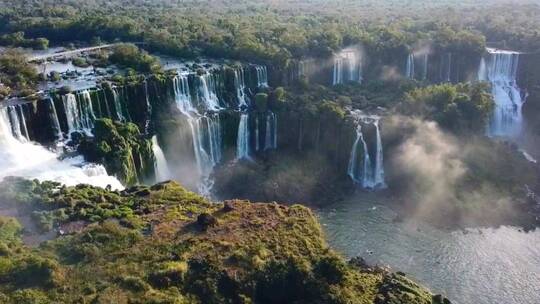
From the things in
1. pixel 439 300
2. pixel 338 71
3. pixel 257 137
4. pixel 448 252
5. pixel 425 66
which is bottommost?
pixel 448 252

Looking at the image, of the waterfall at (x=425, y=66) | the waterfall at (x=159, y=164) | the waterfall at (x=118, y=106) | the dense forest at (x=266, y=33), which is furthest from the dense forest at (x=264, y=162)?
the dense forest at (x=266, y=33)

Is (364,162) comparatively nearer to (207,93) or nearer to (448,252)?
(448,252)

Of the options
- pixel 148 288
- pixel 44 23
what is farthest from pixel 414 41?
pixel 148 288

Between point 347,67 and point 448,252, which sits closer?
point 448,252

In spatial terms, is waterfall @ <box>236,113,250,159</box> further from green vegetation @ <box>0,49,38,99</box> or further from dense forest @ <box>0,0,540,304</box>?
green vegetation @ <box>0,49,38,99</box>

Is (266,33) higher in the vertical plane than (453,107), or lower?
higher

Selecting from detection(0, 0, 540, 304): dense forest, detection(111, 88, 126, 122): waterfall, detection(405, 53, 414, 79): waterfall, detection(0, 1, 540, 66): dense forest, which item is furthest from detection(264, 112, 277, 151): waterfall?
detection(405, 53, 414, 79): waterfall

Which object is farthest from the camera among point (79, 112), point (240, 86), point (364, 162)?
point (240, 86)

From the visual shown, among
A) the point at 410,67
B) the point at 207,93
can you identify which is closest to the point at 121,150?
the point at 207,93
